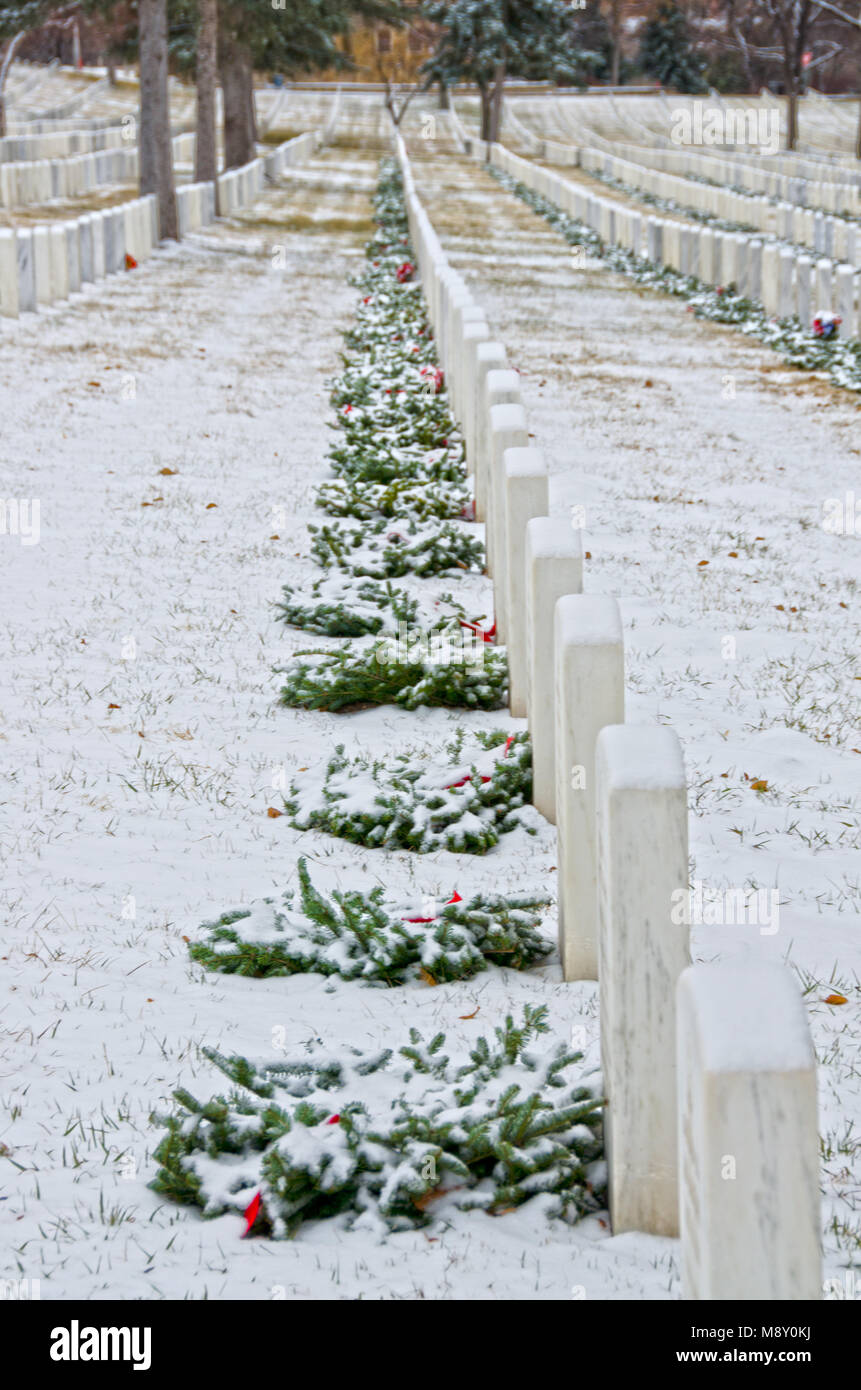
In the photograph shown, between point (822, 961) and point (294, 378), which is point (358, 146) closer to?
point (294, 378)

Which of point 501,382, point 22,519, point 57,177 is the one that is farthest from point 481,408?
point 57,177

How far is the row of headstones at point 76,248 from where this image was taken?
50.1 ft

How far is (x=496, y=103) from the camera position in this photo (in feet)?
196

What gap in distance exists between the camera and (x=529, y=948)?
3.80m

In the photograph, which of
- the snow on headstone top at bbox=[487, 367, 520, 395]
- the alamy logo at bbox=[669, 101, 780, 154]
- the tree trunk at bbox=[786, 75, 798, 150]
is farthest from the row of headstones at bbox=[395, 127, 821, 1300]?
the alamy logo at bbox=[669, 101, 780, 154]

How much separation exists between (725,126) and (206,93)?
172ft

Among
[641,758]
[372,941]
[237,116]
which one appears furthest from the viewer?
[237,116]

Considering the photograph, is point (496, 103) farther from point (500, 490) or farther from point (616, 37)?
point (500, 490)

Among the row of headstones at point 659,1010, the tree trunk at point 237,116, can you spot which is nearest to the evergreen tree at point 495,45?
the tree trunk at point 237,116

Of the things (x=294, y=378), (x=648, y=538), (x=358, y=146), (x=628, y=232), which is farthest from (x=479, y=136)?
(x=648, y=538)

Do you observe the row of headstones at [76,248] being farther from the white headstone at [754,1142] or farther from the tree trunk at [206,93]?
the white headstone at [754,1142]

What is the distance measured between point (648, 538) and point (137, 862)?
4.41 meters

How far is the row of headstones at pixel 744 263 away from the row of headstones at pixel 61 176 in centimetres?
1117
